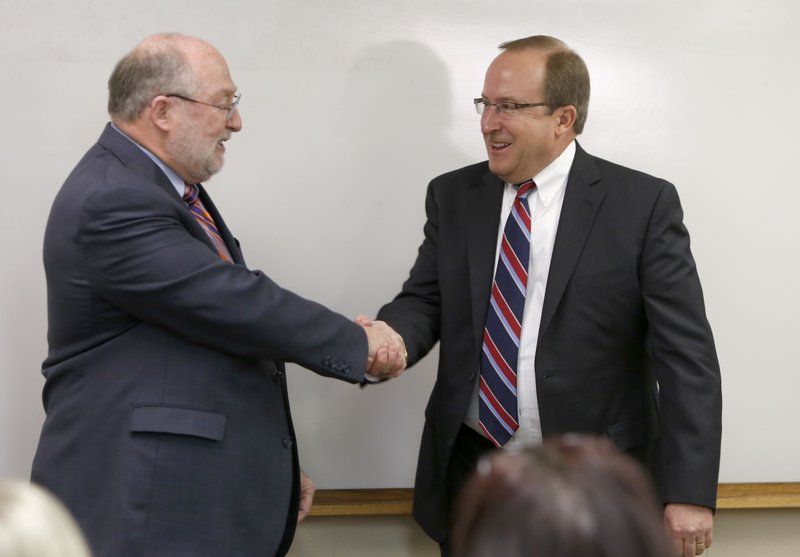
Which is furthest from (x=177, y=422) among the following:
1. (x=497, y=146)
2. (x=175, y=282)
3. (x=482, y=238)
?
(x=497, y=146)

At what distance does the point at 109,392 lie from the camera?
7.60 ft

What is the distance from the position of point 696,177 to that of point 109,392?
76.6 inches

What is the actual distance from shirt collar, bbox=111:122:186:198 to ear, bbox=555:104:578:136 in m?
1.02

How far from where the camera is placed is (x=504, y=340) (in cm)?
269

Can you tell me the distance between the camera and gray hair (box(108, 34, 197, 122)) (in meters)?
Result: 2.44

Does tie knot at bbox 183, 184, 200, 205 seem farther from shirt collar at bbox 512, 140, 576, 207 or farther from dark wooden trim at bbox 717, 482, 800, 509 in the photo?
A: dark wooden trim at bbox 717, 482, 800, 509

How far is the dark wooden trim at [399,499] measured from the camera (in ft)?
10.8

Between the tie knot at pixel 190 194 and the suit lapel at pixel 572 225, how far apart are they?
3.10ft

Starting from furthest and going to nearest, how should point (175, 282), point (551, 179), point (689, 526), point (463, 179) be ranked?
1. point (463, 179)
2. point (551, 179)
3. point (689, 526)
4. point (175, 282)

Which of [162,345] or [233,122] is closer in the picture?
[162,345]

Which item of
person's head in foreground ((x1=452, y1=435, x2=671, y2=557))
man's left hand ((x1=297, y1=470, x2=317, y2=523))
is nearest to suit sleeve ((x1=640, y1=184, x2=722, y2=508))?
man's left hand ((x1=297, y1=470, x2=317, y2=523))

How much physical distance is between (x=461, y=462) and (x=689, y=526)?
643 millimetres

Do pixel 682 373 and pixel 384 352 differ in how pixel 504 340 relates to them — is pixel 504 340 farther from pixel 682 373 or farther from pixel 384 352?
pixel 682 373

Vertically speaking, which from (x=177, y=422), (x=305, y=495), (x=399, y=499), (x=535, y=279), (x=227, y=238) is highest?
(x=227, y=238)
